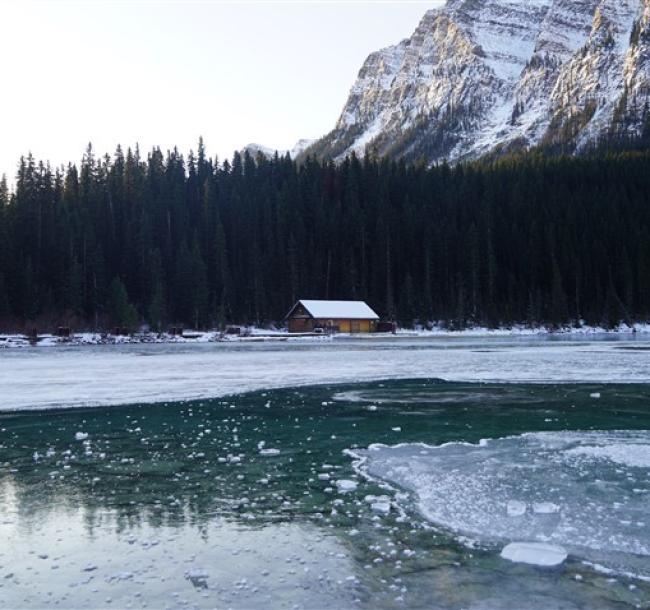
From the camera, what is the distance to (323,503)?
352 inches

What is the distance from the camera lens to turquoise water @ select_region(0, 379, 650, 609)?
5.97 metres

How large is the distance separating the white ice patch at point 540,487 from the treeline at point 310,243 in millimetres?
72398

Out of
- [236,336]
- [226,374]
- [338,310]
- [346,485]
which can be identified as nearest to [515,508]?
[346,485]

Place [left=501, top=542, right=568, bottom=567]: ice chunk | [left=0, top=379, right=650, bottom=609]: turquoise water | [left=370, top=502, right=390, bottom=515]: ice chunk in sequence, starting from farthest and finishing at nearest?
[left=370, top=502, right=390, bottom=515]: ice chunk → [left=501, top=542, right=568, bottom=567]: ice chunk → [left=0, top=379, right=650, bottom=609]: turquoise water

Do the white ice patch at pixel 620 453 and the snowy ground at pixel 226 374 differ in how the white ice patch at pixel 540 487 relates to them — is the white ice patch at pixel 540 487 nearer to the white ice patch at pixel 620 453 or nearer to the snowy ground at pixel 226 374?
the white ice patch at pixel 620 453

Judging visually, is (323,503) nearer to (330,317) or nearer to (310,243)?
(330,317)

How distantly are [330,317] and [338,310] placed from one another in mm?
2486

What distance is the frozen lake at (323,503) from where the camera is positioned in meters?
6.10

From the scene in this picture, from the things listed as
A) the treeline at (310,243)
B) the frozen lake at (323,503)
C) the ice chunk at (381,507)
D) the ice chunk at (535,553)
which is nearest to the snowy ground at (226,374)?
the frozen lake at (323,503)

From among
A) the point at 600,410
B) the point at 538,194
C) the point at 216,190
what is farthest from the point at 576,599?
the point at 538,194

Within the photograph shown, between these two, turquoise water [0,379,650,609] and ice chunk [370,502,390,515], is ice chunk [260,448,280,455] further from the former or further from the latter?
ice chunk [370,502,390,515]

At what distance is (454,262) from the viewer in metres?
110

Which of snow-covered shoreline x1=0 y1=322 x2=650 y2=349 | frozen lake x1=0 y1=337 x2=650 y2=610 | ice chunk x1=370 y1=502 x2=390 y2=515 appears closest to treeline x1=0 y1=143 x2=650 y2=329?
snow-covered shoreline x1=0 y1=322 x2=650 y2=349

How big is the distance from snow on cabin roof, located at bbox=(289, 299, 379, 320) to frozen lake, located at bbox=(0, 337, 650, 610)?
6540cm
